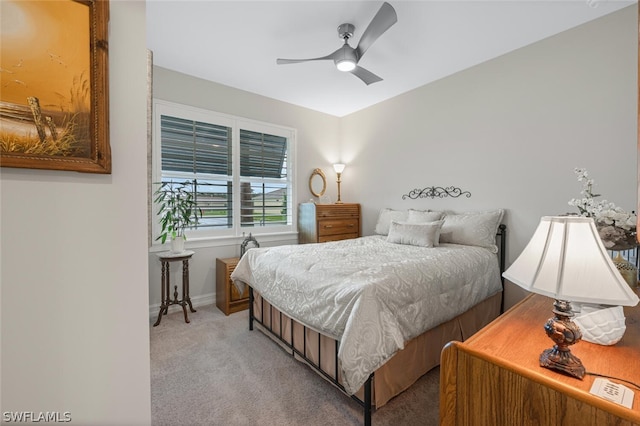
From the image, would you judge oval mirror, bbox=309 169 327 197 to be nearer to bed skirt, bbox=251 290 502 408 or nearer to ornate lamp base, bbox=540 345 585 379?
bed skirt, bbox=251 290 502 408

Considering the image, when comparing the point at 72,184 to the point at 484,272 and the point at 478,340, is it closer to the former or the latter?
the point at 478,340

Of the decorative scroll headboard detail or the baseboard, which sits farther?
the decorative scroll headboard detail

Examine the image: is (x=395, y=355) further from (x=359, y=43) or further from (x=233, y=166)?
(x=233, y=166)

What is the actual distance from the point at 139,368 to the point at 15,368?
0.32 m

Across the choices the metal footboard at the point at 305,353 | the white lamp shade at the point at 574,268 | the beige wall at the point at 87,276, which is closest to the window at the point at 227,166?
the metal footboard at the point at 305,353

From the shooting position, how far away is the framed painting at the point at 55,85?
28.9 inches

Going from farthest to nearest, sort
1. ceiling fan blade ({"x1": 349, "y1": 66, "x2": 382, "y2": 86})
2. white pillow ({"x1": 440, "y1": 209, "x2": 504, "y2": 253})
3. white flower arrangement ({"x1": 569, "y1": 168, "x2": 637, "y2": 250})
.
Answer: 1. white pillow ({"x1": 440, "y1": 209, "x2": 504, "y2": 253})
2. ceiling fan blade ({"x1": 349, "y1": 66, "x2": 382, "y2": 86})
3. white flower arrangement ({"x1": 569, "y1": 168, "x2": 637, "y2": 250})

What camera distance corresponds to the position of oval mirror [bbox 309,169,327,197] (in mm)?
4436

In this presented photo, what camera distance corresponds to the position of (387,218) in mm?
3709

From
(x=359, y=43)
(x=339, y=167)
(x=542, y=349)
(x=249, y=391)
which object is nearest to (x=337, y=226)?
(x=339, y=167)

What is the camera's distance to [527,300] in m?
1.45

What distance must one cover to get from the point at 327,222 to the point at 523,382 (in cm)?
328

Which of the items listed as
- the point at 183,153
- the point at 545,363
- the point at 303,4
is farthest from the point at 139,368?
the point at 183,153

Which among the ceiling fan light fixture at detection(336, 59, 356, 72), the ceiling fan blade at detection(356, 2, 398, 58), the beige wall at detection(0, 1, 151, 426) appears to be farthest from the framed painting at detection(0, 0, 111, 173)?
the ceiling fan light fixture at detection(336, 59, 356, 72)
